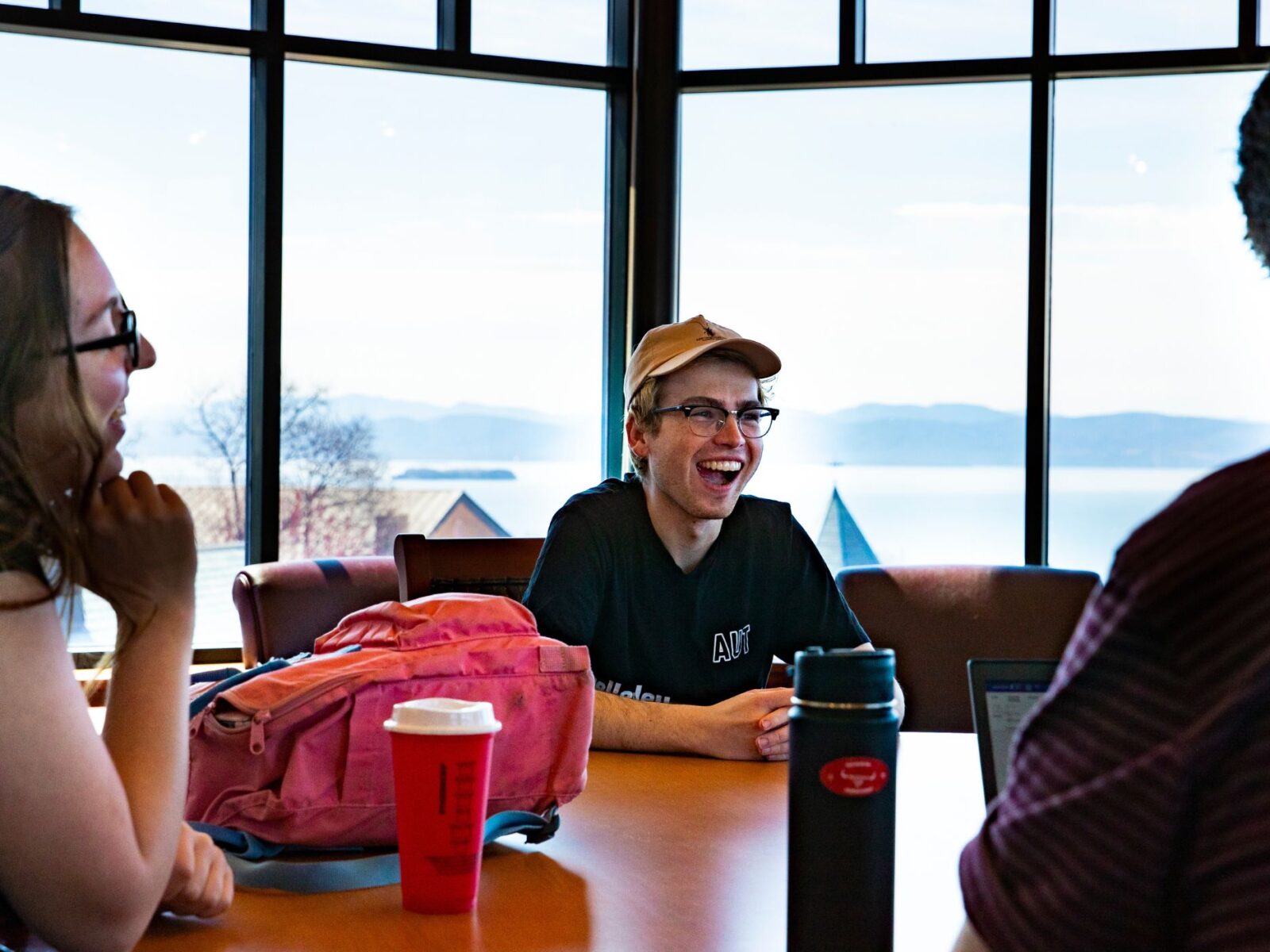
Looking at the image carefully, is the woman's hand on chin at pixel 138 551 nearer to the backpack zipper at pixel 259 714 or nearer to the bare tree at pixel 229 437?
the backpack zipper at pixel 259 714

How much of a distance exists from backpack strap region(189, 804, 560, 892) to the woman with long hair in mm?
98

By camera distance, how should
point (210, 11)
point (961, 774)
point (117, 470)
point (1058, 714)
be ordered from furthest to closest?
point (210, 11) < point (961, 774) < point (117, 470) < point (1058, 714)

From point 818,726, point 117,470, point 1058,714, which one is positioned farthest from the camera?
point 117,470

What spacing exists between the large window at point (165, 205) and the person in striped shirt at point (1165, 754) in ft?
12.2

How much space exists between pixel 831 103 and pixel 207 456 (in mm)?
2393

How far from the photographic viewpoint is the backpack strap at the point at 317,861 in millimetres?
1294

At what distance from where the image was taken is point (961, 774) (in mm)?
1855

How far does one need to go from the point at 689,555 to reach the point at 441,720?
4.43ft

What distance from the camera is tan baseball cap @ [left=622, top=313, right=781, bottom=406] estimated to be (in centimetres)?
248

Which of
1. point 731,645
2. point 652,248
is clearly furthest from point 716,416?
point 652,248

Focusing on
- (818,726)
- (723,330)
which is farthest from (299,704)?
(723,330)

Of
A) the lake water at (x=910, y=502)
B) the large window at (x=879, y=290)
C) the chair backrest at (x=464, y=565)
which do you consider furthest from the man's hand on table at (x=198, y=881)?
the large window at (x=879, y=290)

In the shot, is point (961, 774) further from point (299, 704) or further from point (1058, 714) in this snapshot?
point (1058, 714)

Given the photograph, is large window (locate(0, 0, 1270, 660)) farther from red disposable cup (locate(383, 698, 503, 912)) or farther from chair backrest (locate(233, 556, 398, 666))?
red disposable cup (locate(383, 698, 503, 912))
